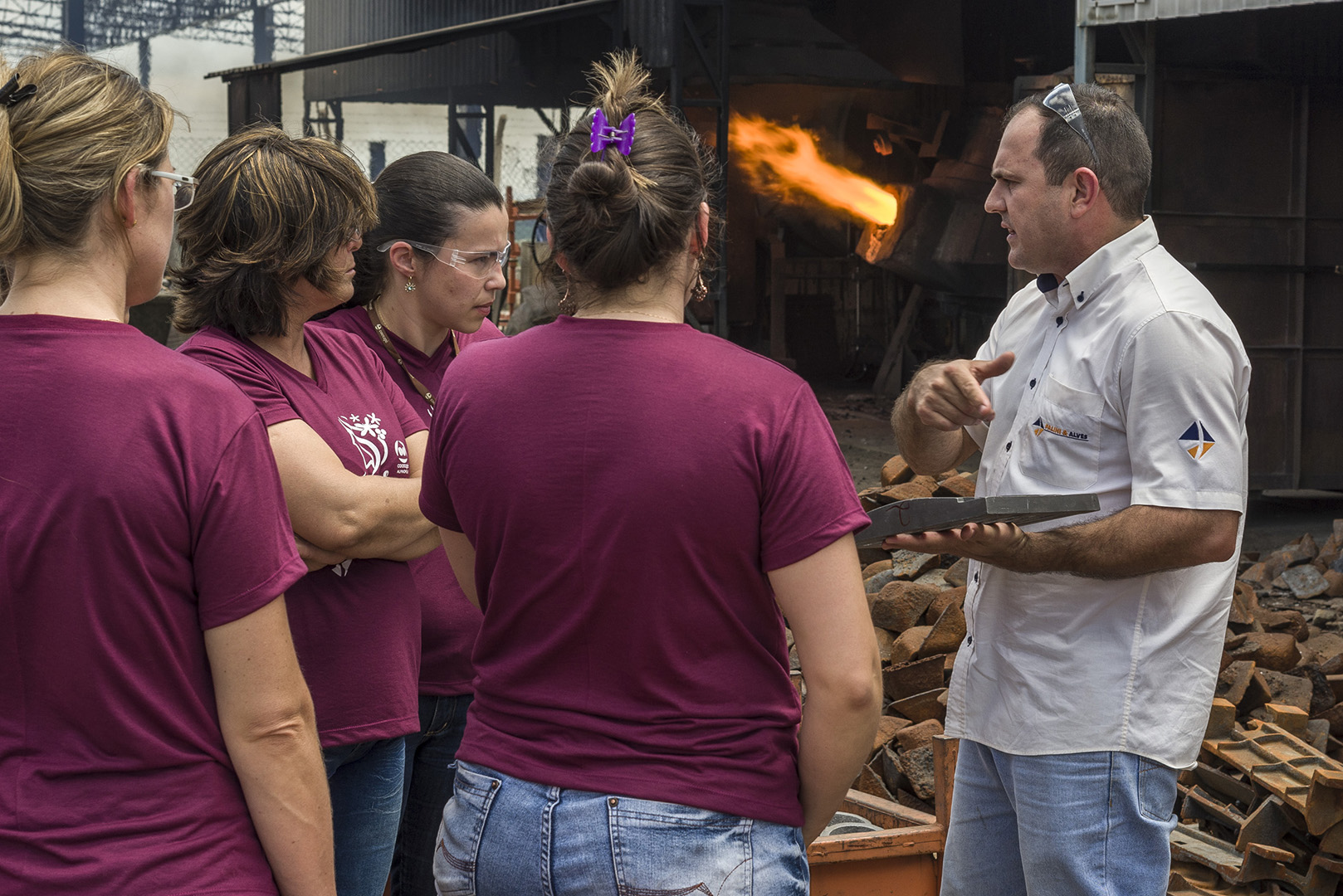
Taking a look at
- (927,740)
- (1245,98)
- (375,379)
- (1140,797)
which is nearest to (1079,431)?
(1140,797)

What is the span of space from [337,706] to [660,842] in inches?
35.2

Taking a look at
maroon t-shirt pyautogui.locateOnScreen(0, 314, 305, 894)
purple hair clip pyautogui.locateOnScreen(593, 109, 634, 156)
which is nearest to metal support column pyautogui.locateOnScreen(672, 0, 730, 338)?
purple hair clip pyautogui.locateOnScreen(593, 109, 634, 156)

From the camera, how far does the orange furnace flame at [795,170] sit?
1703 centimetres

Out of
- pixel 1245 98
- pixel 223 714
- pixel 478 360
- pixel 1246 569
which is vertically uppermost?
pixel 1245 98

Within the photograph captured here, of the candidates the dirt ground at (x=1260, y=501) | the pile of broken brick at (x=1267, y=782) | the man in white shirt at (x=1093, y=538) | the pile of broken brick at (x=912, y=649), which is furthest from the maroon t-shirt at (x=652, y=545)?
the dirt ground at (x=1260, y=501)

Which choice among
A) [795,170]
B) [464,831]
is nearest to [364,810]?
[464,831]

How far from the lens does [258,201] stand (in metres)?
2.29

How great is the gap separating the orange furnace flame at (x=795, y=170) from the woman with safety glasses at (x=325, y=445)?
48.8 feet

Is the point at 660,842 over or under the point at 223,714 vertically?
under

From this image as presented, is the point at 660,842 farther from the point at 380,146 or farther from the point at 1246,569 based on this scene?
the point at 380,146

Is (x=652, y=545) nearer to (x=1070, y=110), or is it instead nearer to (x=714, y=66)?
(x=1070, y=110)

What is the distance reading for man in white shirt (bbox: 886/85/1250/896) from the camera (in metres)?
2.41

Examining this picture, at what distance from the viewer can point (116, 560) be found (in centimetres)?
162

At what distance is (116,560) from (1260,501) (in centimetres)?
1107
